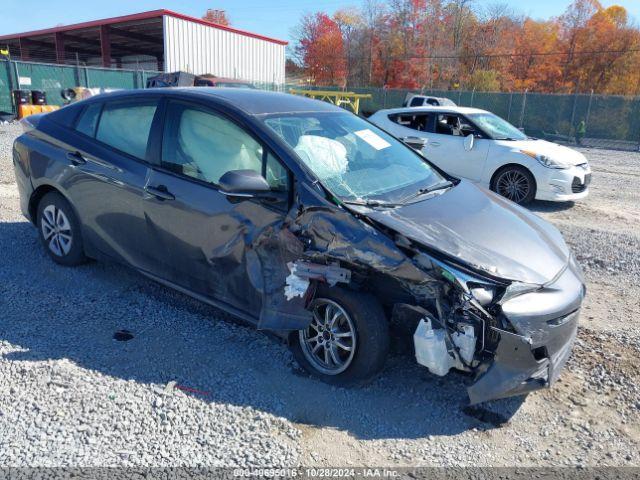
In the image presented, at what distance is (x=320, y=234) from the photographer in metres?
3.05

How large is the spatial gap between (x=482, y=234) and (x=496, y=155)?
5.92m

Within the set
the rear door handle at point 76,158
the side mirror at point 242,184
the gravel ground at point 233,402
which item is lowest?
the gravel ground at point 233,402

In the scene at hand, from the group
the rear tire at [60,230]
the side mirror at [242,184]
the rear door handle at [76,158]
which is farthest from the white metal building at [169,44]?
the side mirror at [242,184]

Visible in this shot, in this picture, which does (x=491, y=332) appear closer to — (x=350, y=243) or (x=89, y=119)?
(x=350, y=243)

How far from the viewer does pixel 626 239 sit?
6516mm

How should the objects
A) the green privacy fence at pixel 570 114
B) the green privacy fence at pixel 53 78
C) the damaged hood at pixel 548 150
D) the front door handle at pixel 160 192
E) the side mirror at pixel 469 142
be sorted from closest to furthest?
the front door handle at pixel 160 192, the damaged hood at pixel 548 150, the side mirror at pixel 469 142, the green privacy fence at pixel 53 78, the green privacy fence at pixel 570 114

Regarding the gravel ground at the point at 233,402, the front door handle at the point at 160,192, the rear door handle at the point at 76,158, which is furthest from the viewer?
the rear door handle at the point at 76,158

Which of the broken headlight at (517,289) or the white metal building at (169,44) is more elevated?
the white metal building at (169,44)

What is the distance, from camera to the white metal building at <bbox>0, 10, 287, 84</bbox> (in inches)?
1128

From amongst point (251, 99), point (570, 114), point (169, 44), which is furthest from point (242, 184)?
point (169, 44)

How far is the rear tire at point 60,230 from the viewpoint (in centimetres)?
450

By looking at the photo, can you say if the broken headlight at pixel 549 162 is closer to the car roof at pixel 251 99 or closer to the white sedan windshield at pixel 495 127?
the white sedan windshield at pixel 495 127

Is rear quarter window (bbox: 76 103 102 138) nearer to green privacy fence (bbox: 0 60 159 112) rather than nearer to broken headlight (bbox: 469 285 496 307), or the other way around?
broken headlight (bbox: 469 285 496 307)

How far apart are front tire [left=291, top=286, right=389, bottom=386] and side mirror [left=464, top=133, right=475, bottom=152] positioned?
243 inches
